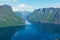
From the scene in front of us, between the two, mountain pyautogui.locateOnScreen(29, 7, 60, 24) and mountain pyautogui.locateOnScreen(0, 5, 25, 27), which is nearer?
mountain pyautogui.locateOnScreen(29, 7, 60, 24)

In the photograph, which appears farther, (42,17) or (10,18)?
(10,18)

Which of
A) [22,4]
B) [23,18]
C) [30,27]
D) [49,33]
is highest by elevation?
[22,4]

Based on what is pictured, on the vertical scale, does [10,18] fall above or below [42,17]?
below

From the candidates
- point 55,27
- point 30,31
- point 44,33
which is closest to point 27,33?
point 30,31

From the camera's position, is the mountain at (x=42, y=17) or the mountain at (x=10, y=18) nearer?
the mountain at (x=42, y=17)

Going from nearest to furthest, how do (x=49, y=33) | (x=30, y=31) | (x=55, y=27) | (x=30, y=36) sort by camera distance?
1. (x=30, y=36)
2. (x=30, y=31)
3. (x=49, y=33)
4. (x=55, y=27)

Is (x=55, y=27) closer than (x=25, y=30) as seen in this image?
No

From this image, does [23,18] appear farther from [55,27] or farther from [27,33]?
[55,27]

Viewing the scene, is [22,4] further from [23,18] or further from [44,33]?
[44,33]

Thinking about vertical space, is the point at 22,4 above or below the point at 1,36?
above

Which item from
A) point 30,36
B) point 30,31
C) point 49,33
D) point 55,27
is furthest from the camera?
point 55,27
